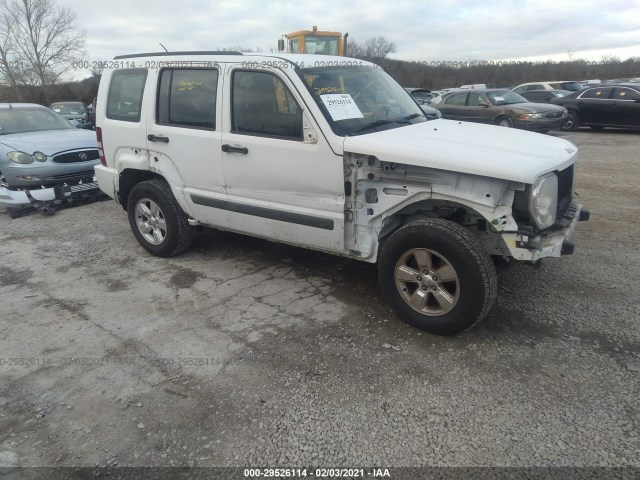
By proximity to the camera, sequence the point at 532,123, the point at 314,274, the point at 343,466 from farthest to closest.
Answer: the point at 532,123 < the point at 314,274 < the point at 343,466

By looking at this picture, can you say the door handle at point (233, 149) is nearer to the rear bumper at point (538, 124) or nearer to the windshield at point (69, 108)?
the rear bumper at point (538, 124)

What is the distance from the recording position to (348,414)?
2.64 m

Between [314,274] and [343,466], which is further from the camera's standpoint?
[314,274]

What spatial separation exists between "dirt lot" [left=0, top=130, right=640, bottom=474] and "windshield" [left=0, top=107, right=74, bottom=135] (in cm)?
423

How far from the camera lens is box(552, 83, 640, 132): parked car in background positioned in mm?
13617

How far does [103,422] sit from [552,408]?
2529 mm

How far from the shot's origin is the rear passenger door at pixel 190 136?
4.18m

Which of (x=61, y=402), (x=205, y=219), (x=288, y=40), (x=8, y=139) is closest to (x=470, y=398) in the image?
(x=61, y=402)

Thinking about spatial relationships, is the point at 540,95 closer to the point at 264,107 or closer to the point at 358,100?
the point at 358,100

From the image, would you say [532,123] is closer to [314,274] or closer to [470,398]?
[314,274]

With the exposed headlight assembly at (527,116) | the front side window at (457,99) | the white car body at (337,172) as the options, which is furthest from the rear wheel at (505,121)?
the white car body at (337,172)

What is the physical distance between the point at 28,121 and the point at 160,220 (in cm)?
501

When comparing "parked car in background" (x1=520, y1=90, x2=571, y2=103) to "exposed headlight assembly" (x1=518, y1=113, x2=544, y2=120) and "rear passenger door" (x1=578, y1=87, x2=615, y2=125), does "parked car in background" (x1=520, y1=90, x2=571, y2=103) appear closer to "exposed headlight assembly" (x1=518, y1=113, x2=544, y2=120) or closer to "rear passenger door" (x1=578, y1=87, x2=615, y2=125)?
"rear passenger door" (x1=578, y1=87, x2=615, y2=125)

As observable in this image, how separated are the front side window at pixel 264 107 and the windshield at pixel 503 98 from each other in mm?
11505
